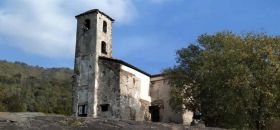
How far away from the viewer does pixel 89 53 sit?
50.9 metres

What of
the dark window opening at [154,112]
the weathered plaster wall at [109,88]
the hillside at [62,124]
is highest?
the weathered plaster wall at [109,88]

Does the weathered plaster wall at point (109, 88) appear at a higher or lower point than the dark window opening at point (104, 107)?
higher

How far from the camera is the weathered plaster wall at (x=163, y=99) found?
172 feet

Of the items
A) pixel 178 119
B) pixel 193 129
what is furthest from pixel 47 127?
pixel 178 119

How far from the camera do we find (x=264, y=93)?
37.1m

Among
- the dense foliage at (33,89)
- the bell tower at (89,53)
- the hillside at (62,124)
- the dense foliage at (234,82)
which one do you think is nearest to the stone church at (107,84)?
the bell tower at (89,53)

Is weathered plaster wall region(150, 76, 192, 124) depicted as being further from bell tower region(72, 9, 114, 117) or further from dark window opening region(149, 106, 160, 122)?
bell tower region(72, 9, 114, 117)

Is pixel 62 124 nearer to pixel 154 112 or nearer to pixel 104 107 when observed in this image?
pixel 104 107

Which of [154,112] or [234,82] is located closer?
[234,82]

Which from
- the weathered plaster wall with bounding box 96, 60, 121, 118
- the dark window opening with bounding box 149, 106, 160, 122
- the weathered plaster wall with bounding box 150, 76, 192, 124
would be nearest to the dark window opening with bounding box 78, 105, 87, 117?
the weathered plaster wall with bounding box 96, 60, 121, 118

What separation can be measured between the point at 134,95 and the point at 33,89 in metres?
53.5

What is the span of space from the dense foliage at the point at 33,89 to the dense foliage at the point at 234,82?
116 feet

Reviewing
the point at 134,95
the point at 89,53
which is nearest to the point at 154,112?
the point at 134,95

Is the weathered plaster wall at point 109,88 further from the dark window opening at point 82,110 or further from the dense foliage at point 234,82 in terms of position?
the dense foliage at point 234,82
